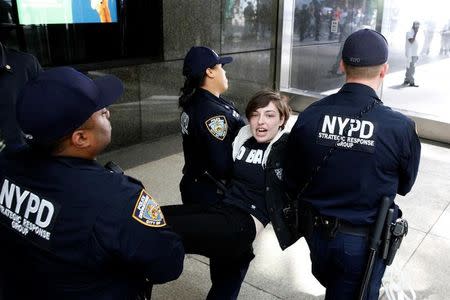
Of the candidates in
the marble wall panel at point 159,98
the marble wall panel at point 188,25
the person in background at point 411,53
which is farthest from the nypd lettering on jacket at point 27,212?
the person in background at point 411,53

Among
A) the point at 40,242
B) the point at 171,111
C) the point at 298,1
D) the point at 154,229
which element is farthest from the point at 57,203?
the point at 298,1

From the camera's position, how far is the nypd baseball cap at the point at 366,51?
1.79 m

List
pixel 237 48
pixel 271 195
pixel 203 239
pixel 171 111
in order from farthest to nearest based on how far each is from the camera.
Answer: pixel 237 48 < pixel 171 111 < pixel 271 195 < pixel 203 239

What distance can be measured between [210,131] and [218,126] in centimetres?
5

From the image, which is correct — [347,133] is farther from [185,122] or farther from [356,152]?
[185,122]

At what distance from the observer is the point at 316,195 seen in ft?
6.32

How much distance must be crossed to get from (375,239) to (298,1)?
20.9 feet

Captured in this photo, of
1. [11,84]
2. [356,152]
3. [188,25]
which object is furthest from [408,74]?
[11,84]

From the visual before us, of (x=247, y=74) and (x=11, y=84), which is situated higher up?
(x=11, y=84)

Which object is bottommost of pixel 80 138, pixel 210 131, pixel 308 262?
pixel 308 262

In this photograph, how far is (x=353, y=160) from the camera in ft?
5.85

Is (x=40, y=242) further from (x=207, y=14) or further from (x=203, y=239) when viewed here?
(x=207, y=14)

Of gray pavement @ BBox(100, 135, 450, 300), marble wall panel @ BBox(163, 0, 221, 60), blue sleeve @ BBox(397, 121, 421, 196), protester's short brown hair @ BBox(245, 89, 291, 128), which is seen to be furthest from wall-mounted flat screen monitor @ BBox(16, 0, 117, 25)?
blue sleeve @ BBox(397, 121, 421, 196)

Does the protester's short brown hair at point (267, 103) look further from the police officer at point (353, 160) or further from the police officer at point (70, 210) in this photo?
the police officer at point (70, 210)
